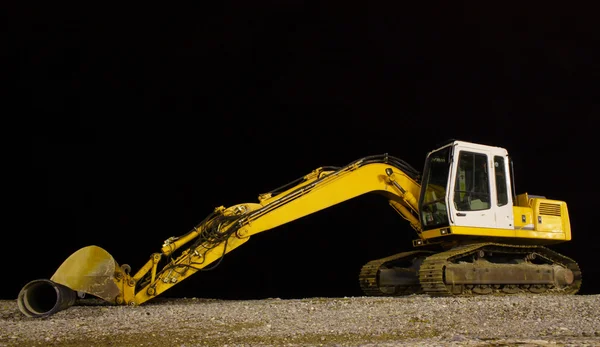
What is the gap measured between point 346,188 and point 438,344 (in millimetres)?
4943

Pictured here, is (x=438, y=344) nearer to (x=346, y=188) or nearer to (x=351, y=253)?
(x=346, y=188)

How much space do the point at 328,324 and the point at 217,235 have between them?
9.21 feet

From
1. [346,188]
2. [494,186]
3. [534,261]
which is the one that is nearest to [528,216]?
[494,186]


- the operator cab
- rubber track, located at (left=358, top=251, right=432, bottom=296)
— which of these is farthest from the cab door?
rubber track, located at (left=358, top=251, right=432, bottom=296)

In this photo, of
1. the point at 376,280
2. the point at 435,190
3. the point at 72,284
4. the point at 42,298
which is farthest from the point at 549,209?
the point at 42,298

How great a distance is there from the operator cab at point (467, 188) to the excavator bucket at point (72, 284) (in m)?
4.99

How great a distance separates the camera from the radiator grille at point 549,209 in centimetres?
978

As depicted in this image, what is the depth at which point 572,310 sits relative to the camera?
21.1 ft

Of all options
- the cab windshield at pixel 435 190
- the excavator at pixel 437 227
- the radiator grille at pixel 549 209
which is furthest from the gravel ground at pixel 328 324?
the radiator grille at pixel 549 209

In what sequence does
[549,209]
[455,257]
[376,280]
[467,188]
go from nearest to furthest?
[455,257], [467,188], [549,209], [376,280]

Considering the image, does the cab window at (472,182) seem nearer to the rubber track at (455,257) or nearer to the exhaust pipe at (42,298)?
the rubber track at (455,257)

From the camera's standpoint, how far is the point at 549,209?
9875 mm

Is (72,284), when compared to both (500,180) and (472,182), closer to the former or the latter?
(472,182)

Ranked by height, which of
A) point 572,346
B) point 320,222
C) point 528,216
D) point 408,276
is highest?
point 320,222
